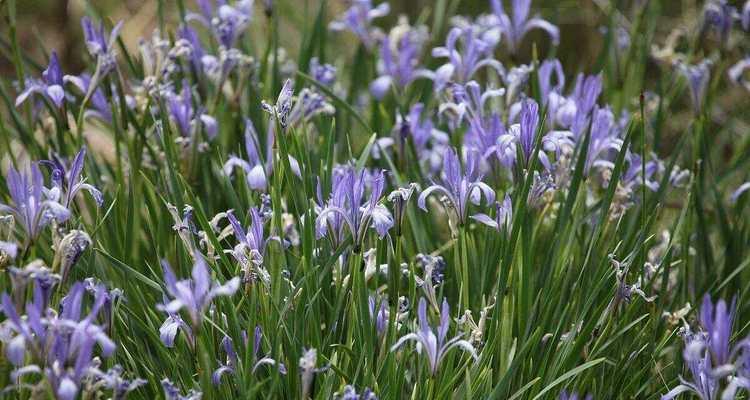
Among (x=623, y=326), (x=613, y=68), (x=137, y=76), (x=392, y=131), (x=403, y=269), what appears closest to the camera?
(x=403, y=269)

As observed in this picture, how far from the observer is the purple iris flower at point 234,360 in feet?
5.12

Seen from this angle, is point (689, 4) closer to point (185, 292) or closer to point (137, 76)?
point (137, 76)

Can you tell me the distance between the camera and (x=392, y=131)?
243 centimetres

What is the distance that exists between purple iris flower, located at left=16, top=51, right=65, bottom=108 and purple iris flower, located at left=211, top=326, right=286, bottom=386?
0.76 m

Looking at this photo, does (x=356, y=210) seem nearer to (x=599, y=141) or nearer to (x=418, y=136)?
(x=599, y=141)

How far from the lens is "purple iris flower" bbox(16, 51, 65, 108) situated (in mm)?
2052

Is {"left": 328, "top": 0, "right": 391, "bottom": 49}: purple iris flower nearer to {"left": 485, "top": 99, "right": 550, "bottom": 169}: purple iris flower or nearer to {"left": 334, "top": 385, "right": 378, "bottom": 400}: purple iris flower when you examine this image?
{"left": 485, "top": 99, "right": 550, "bottom": 169}: purple iris flower

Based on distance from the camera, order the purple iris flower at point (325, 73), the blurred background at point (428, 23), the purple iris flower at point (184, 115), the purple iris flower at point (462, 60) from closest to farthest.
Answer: the purple iris flower at point (184, 115) → the purple iris flower at point (462, 60) → the purple iris flower at point (325, 73) → the blurred background at point (428, 23)

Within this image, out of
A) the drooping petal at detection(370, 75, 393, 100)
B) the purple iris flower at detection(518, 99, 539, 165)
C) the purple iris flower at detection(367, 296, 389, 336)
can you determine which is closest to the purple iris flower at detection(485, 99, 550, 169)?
the purple iris flower at detection(518, 99, 539, 165)

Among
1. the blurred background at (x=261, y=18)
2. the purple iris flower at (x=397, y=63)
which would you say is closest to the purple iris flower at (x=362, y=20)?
the purple iris flower at (x=397, y=63)

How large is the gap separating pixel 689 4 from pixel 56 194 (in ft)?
12.8

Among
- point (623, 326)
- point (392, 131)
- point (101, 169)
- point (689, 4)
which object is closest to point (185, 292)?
point (623, 326)

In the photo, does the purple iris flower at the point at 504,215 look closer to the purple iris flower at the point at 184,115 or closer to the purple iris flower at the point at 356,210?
the purple iris flower at the point at 356,210

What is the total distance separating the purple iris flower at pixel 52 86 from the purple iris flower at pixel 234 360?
0.76 meters
